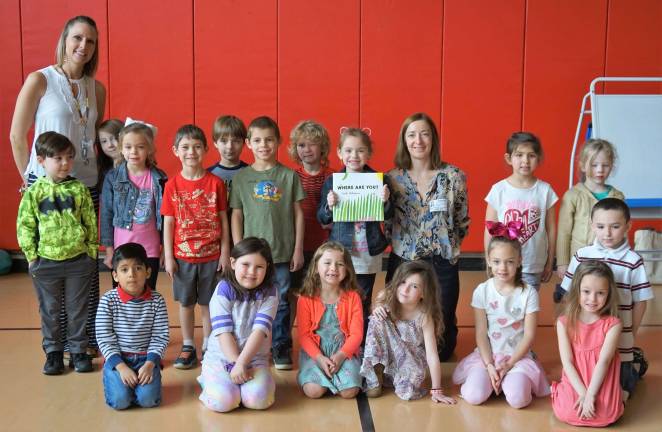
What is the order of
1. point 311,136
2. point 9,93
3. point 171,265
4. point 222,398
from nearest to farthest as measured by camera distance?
1. point 222,398
2. point 171,265
3. point 311,136
4. point 9,93

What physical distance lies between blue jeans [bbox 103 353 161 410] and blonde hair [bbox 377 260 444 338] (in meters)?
1.22

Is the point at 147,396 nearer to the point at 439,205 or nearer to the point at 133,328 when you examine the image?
the point at 133,328

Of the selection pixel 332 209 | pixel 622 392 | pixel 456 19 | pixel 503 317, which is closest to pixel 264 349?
pixel 332 209

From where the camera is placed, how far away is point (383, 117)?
6473mm

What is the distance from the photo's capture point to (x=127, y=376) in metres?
3.26

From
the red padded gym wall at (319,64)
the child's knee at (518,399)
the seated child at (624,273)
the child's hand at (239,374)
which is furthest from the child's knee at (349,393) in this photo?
the red padded gym wall at (319,64)

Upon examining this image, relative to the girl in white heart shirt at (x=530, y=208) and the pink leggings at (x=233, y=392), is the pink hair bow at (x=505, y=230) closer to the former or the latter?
the girl in white heart shirt at (x=530, y=208)

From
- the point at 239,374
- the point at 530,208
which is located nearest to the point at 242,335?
the point at 239,374

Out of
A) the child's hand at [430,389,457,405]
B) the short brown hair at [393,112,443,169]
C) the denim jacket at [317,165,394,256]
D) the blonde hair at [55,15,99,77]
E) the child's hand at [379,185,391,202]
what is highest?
the blonde hair at [55,15,99,77]

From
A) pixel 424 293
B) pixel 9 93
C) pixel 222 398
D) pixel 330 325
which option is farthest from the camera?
pixel 9 93

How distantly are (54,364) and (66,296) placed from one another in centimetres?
38

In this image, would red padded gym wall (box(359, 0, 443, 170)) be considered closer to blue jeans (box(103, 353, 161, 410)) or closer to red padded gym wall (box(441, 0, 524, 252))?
red padded gym wall (box(441, 0, 524, 252))

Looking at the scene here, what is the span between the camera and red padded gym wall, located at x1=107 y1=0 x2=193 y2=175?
20.6ft

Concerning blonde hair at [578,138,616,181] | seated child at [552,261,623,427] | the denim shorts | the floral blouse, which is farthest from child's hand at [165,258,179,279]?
blonde hair at [578,138,616,181]
